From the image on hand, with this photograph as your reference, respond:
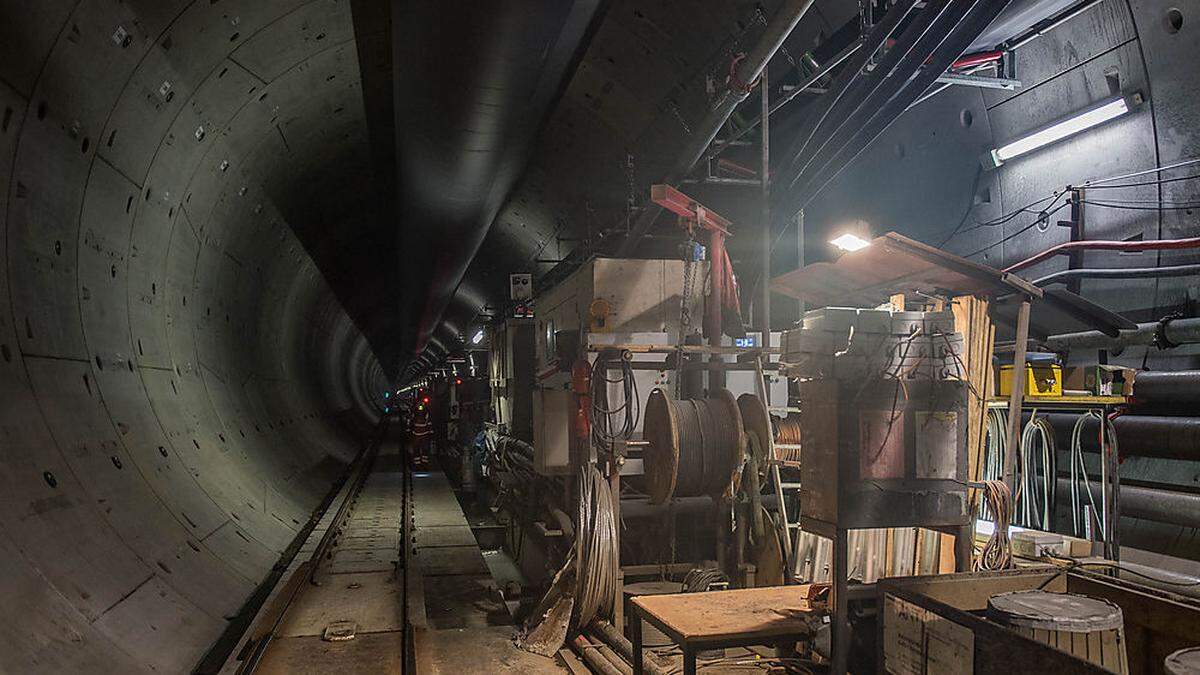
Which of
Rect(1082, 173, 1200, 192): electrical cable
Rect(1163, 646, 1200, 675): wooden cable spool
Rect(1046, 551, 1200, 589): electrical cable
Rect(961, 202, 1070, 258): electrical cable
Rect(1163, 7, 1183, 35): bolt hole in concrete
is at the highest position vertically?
Rect(1163, 7, 1183, 35): bolt hole in concrete

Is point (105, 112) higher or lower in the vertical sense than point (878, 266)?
higher

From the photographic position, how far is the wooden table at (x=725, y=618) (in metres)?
3.65

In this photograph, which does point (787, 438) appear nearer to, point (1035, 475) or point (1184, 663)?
point (1035, 475)

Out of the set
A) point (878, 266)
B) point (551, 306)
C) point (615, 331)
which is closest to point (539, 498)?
point (551, 306)

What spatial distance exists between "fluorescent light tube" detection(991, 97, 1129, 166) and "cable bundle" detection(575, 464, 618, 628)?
229 inches

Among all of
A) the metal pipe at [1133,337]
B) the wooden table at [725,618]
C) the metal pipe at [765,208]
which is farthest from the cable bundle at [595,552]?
the metal pipe at [1133,337]

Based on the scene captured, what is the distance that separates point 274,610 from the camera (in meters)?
6.52

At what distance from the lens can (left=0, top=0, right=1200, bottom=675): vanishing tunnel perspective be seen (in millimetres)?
4008

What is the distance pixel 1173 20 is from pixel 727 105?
147 inches

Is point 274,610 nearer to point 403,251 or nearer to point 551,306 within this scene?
point 551,306

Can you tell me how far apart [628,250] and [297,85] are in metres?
4.24

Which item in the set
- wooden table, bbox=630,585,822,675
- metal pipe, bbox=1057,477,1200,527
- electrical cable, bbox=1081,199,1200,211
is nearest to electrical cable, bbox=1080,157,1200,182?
electrical cable, bbox=1081,199,1200,211

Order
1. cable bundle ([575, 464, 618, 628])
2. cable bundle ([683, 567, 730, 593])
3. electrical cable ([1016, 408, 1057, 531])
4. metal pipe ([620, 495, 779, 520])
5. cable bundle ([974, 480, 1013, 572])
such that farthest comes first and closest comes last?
metal pipe ([620, 495, 779, 520]) < electrical cable ([1016, 408, 1057, 531]) < cable bundle ([683, 567, 730, 593]) < cable bundle ([575, 464, 618, 628]) < cable bundle ([974, 480, 1013, 572])

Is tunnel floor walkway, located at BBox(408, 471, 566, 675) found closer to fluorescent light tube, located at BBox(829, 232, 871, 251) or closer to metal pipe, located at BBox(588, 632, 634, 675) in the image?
metal pipe, located at BBox(588, 632, 634, 675)
